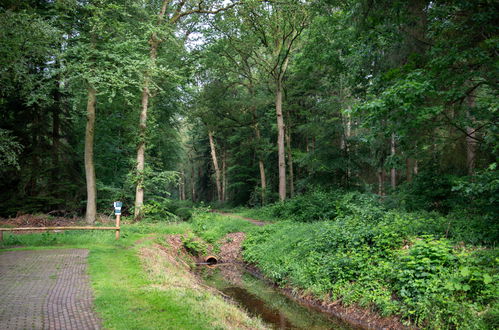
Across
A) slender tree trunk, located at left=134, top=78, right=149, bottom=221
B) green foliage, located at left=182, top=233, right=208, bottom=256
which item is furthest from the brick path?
slender tree trunk, located at left=134, top=78, right=149, bottom=221

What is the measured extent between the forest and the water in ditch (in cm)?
69

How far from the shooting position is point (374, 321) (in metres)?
7.12

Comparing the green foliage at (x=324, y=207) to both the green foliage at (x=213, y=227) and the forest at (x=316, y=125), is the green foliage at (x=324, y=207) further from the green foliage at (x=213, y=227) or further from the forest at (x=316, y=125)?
the green foliage at (x=213, y=227)

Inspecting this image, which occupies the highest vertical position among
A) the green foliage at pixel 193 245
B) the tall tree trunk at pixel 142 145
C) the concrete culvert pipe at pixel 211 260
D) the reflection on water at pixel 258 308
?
the tall tree trunk at pixel 142 145

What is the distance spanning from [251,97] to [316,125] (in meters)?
7.23

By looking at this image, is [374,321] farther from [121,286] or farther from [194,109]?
[194,109]

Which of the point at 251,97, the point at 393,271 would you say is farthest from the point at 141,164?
the point at 393,271

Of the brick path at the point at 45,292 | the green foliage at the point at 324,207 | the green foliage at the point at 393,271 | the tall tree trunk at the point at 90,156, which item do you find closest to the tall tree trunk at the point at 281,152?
the green foliage at the point at 324,207

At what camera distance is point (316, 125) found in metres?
20.6

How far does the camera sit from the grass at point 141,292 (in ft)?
17.0

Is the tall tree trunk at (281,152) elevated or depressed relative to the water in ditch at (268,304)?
elevated

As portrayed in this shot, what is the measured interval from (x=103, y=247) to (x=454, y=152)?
12127 mm

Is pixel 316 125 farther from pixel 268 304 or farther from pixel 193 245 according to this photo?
pixel 268 304

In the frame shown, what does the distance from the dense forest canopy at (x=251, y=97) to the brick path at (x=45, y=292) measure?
5.28 m
